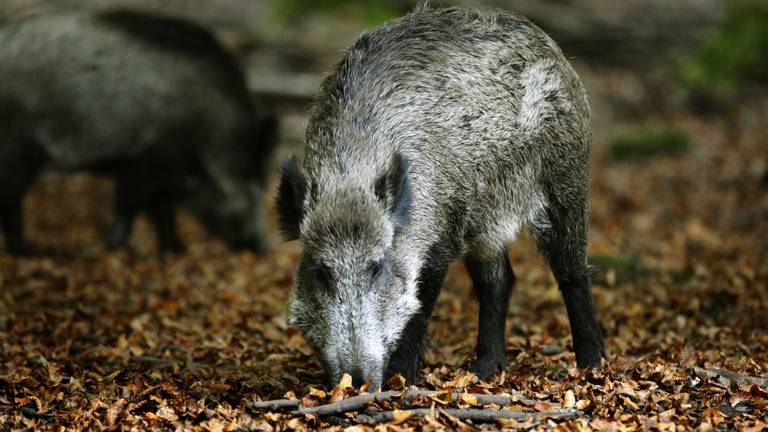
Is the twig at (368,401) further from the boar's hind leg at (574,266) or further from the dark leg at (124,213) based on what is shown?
the dark leg at (124,213)

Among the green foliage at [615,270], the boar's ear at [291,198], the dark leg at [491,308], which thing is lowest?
the dark leg at [491,308]

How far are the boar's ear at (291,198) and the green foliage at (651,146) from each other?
9939 mm

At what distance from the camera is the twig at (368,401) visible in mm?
4727

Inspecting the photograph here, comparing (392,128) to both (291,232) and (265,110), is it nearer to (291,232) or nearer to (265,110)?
(291,232)

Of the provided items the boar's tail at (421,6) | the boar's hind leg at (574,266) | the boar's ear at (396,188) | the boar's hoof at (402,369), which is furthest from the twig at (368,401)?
the boar's tail at (421,6)

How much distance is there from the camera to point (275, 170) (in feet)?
47.6

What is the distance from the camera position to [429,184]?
5434 mm

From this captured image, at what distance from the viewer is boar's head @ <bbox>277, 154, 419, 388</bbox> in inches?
193

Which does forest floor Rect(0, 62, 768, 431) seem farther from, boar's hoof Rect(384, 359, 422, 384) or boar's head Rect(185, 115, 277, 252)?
boar's head Rect(185, 115, 277, 252)

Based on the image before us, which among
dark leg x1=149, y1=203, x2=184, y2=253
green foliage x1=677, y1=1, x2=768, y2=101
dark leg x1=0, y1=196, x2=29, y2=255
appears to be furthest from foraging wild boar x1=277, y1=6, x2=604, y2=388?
green foliage x1=677, y1=1, x2=768, y2=101

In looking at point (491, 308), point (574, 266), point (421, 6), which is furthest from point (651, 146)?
point (491, 308)

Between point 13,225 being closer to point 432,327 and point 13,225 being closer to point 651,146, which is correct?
point 432,327

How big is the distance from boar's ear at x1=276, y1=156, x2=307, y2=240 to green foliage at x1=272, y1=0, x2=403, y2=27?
947 centimetres

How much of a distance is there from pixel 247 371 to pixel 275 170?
8.58 metres
